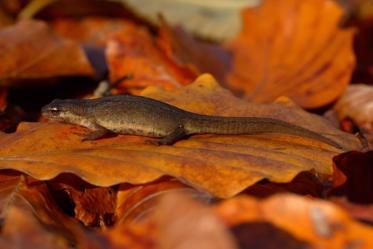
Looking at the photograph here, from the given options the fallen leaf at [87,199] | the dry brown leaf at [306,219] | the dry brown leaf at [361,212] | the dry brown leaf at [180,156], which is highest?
the dry brown leaf at [306,219]

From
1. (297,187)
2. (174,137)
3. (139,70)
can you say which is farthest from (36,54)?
(297,187)

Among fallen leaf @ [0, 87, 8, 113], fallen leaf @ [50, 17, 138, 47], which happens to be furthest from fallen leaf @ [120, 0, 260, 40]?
fallen leaf @ [0, 87, 8, 113]

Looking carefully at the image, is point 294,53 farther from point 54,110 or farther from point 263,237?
point 263,237

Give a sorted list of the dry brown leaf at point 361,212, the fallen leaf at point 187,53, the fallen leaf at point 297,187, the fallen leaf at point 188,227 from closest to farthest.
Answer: the fallen leaf at point 188,227 → the dry brown leaf at point 361,212 → the fallen leaf at point 297,187 → the fallen leaf at point 187,53

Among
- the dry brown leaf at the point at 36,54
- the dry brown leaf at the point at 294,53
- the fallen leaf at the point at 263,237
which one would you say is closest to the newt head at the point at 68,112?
the dry brown leaf at the point at 36,54

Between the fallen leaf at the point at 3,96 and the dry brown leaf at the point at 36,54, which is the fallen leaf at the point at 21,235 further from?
the dry brown leaf at the point at 36,54

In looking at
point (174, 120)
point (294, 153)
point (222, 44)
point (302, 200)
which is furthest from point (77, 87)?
point (302, 200)

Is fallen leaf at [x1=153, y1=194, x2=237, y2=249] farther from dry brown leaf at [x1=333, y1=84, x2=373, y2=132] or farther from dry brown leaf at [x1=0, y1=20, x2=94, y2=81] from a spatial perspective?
dry brown leaf at [x1=0, y1=20, x2=94, y2=81]
